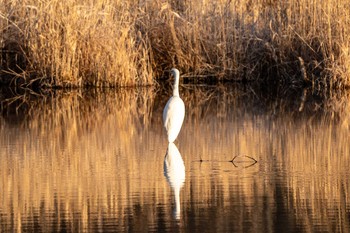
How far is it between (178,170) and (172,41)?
33.9ft

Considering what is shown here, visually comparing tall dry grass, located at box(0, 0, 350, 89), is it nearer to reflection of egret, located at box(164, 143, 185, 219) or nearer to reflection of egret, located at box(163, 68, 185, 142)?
reflection of egret, located at box(163, 68, 185, 142)

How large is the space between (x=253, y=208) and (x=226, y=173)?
1.52 metres

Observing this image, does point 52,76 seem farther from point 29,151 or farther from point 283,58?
point 29,151

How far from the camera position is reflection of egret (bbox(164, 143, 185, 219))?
7.33 metres

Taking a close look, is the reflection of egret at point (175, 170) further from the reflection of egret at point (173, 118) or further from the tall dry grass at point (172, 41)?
the tall dry grass at point (172, 41)

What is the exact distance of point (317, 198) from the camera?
7.06m

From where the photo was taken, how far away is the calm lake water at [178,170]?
21.2 feet

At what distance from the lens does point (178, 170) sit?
27.9 feet

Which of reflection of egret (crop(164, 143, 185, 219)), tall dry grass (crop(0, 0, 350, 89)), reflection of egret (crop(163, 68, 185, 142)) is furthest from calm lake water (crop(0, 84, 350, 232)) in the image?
tall dry grass (crop(0, 0, 350, 89))

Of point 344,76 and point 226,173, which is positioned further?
point 344,76

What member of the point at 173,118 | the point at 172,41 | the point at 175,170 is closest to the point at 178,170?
the point at 175,170

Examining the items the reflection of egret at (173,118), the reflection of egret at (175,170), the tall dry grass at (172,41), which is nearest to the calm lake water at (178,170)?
the reflection of egret at (175,170)

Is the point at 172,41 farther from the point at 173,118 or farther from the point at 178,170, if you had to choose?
the point at 178,170

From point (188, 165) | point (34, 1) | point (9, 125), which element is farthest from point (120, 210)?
point (34, 1)
